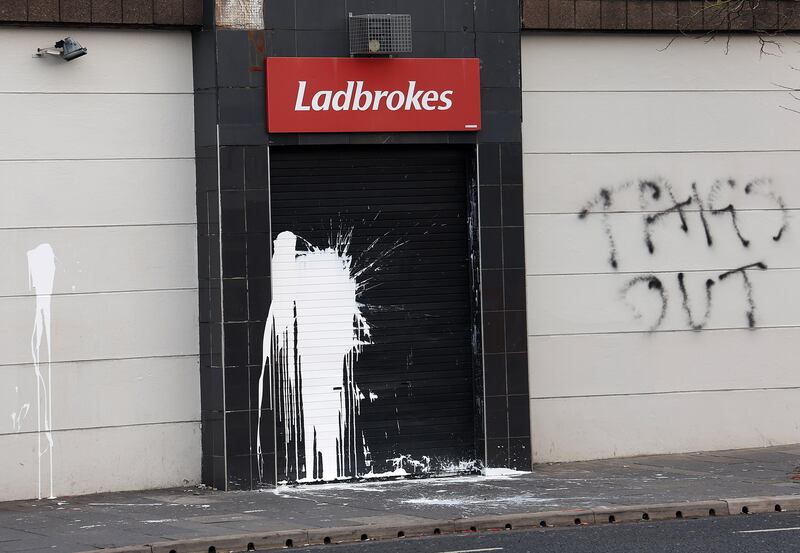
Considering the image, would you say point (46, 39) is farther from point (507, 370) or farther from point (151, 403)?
point (507, 370)

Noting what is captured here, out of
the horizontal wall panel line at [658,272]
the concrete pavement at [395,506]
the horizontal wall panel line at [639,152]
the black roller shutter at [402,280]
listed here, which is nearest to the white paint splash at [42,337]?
the concrete pavement at [395,506]

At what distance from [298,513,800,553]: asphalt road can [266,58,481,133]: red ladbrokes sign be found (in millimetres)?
4889

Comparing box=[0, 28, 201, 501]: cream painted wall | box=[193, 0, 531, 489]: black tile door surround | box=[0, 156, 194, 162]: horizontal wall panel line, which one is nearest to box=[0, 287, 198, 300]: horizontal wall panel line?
box=[0, 28, 201, 501]: cream painted wall

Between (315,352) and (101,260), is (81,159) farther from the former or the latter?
(315,352)

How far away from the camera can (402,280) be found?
50.0ft

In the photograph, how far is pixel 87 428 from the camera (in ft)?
47.4

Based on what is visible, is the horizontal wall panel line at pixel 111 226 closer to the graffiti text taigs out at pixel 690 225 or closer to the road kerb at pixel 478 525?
the road kerb at pixel 478 525

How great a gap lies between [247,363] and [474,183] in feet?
10.3

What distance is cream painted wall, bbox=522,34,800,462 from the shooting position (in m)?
16.0

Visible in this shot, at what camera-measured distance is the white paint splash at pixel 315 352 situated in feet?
48.3

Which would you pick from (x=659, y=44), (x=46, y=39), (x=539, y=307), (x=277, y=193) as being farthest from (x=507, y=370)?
(x=46, y=39)

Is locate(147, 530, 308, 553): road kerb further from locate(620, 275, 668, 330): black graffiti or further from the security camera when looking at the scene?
locate(620, 275, 668, 330): black graffiti

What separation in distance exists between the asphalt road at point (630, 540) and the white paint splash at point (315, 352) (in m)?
3.35

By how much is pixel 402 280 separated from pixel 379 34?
2.66 meters
